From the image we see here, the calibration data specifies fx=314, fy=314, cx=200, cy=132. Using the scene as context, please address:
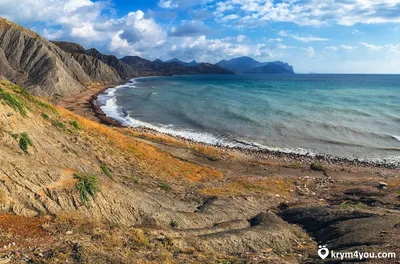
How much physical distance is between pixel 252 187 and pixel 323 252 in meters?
13.6

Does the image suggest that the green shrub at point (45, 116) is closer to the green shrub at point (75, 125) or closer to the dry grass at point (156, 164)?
the green shrub at point (75, 125)

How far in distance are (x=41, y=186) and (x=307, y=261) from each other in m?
10.4

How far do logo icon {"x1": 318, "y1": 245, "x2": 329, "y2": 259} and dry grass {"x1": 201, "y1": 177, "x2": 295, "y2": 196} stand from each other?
383 inches

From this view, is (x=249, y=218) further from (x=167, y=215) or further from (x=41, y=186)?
(x=41, y=186)

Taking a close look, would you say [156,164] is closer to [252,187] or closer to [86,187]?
[252,187]

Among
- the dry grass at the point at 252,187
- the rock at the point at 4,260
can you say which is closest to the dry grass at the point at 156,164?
the dry grass at the point at 252,187

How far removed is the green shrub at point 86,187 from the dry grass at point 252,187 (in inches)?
389

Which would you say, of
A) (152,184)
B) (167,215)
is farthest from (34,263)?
(152,184)

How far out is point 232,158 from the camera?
36.9 m

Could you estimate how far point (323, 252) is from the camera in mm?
12000

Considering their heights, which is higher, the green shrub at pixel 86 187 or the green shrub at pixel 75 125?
the green shrub at pixel 75 125

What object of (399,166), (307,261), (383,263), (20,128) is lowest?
(399,166)

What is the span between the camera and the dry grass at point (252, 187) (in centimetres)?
2273

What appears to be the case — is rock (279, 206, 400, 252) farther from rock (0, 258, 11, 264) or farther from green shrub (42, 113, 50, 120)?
green shrub (42, 113, 50, 120)
